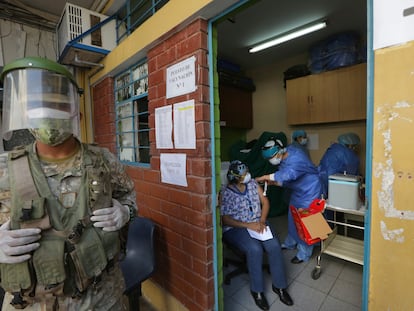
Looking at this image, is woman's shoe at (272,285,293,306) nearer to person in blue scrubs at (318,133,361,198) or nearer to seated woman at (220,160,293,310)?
seated woman at (220,160,293,310)

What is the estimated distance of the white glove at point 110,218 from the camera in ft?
2.65

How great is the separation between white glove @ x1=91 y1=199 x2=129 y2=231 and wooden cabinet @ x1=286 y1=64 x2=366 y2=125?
11.0 feet

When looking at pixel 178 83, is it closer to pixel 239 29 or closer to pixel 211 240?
pixel 211 240

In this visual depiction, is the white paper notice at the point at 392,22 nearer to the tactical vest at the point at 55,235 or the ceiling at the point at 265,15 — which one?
the tactical vest at the point at 55,235

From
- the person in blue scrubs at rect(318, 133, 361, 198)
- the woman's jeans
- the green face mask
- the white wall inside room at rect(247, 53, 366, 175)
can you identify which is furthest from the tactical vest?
the white wall inside room at rect(247, 53, 366, 175)

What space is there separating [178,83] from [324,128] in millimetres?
3005

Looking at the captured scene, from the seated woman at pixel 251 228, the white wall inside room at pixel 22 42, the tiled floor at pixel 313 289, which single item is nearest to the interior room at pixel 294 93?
the tiled floor at pixel 313 289

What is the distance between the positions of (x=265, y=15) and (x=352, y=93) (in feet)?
5.60

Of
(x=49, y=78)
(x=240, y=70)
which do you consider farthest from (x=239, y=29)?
(x=49, y=78)

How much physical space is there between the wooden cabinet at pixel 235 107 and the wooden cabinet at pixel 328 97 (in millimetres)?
838

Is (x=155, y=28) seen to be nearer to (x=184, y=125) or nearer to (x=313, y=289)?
(x=184, y=125)

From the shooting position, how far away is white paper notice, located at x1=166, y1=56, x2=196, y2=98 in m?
1.31

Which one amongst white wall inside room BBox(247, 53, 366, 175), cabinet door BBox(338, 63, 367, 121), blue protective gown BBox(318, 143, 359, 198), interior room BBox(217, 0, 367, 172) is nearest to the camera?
interior room BBox(217, 0, 367, 172)

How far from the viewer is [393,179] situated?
744mm
